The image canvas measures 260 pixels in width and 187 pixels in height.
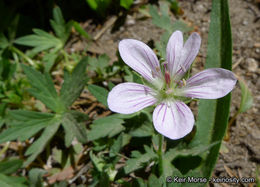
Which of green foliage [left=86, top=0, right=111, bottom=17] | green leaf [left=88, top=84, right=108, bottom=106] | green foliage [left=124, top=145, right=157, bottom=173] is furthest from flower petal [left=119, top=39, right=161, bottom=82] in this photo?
green foliage [left=86, top=0, right=111, bottom=17]

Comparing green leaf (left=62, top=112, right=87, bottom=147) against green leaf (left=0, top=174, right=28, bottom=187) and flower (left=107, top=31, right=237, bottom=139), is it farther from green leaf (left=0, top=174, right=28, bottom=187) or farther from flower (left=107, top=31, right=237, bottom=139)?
flower (left=107, top=31, right=237, bottom=139)

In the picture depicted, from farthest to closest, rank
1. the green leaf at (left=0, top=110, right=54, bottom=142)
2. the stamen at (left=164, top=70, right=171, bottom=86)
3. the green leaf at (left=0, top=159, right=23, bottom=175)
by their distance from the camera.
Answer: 1. the green leaf at (left=0, top=159, right=23, bottom=175)
2. the green leaf at (left=0, top=110, right=54, bottom=142)
3. the stamen at (left=164, top=70, right=171, bottom=86)

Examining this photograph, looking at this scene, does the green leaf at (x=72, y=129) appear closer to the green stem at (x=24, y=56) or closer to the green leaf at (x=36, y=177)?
the green leaf at (x=36, y=177)

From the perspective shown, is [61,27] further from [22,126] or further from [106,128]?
[106,128]

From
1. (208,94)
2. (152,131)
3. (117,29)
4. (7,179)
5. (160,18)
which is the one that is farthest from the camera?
(117,29)

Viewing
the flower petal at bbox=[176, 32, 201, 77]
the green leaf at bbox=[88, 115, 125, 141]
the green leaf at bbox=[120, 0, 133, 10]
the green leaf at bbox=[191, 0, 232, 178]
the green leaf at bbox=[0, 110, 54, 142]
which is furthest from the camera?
the green leaf at bbox=[120, 0, 133, 10]

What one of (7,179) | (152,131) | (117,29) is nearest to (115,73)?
(117,29)

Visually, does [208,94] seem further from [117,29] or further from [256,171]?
[117,29]

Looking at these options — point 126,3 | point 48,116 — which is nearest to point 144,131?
point 48,116
